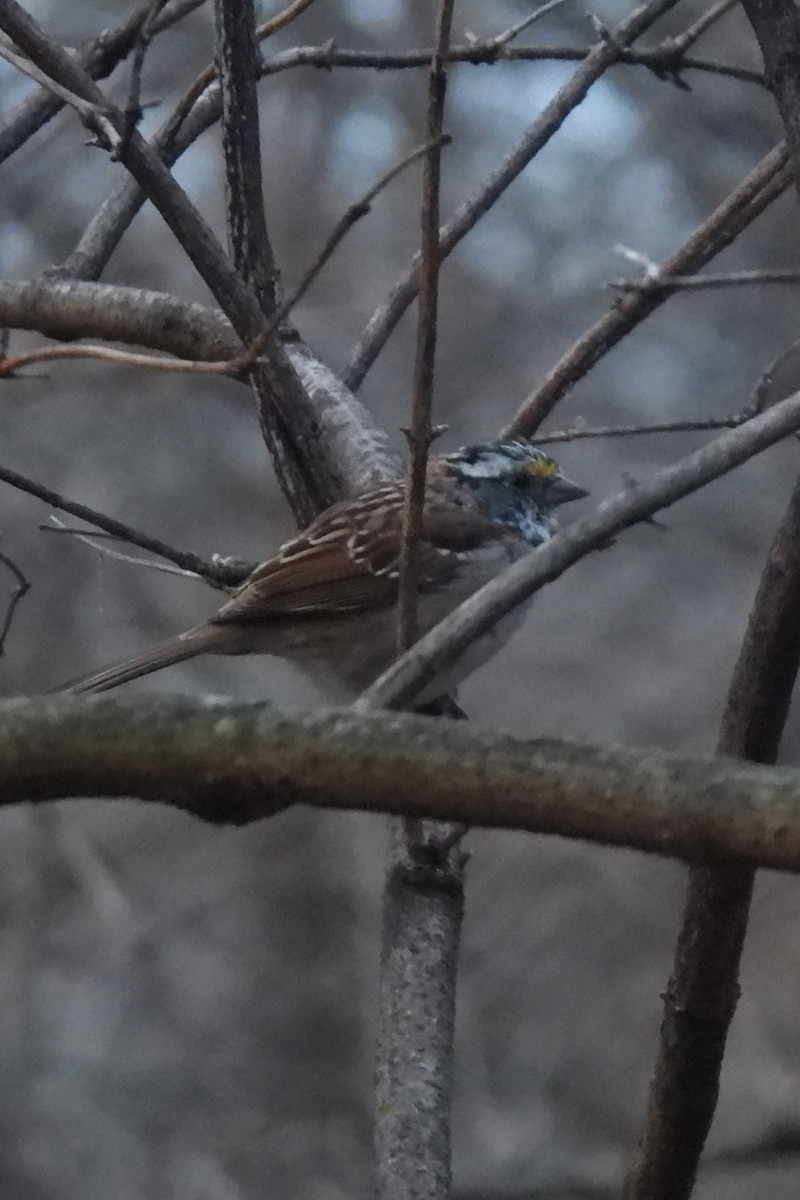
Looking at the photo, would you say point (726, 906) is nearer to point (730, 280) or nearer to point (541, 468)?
point (730, 280)

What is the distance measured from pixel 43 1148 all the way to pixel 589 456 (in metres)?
1.87

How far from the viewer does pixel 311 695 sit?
116 inches

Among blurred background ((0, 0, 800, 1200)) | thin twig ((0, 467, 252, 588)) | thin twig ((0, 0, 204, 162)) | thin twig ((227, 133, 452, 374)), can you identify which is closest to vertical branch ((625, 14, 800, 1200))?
thin twig ((227, 133, 452, 374))

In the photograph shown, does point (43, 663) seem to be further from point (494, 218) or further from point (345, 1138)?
point (494, 218)

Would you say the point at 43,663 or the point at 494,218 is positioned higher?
the point at 494,218

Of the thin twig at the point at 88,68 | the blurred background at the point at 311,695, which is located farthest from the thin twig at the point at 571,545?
the blurred background at the point at 311,695

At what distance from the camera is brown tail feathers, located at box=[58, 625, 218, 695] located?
6.79 feet

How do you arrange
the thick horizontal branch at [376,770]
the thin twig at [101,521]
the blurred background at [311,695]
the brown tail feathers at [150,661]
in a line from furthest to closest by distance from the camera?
the blurred background at [311,695] < the brown tail feathers at [150,661] < the thin twig at [101,521] < the thick horizontal branch at [376,770]

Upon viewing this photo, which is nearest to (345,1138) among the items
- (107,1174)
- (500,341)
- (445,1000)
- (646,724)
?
(107,1174)

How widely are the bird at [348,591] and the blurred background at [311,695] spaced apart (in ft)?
1.66

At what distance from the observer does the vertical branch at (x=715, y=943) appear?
4.91 feet

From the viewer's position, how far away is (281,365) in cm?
188

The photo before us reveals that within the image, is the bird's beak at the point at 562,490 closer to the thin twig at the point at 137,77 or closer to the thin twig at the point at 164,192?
the thin twig at the point at 164,192

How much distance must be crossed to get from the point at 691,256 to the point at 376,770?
4.86ft
